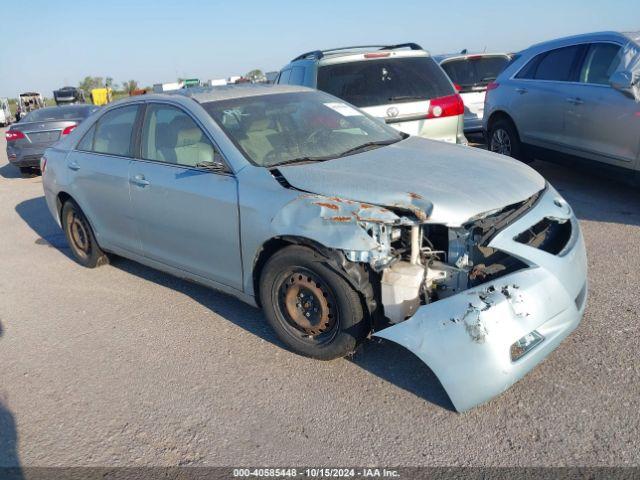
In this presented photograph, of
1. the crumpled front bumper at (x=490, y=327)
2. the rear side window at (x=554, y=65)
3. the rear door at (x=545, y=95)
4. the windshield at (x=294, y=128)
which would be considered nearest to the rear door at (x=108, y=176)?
the windshield at (x=294, y=128)

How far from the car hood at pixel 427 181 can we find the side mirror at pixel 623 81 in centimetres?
254

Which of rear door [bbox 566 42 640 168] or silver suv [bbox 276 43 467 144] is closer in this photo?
rear door [bbox 566 42 640 168]

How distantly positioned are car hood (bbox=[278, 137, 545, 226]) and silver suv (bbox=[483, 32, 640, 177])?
2.58 metres

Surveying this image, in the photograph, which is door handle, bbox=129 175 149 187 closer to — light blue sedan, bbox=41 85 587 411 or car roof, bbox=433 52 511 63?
light blue sedan, bbox=41 85 587 411

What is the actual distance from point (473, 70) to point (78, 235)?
6.85m

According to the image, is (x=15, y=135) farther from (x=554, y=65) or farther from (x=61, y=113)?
(x=554, y=65)

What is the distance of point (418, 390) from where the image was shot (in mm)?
3240

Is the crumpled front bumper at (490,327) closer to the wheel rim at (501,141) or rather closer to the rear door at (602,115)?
the rear door at (602,115)

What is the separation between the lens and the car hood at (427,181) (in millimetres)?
3148

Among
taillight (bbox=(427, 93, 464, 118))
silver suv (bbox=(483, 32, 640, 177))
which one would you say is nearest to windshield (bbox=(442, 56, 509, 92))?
silver suv (bbox=(483, 32, 640, 177))

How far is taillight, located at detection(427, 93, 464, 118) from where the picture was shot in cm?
639

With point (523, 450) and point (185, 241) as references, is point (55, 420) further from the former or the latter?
point (523, 450)

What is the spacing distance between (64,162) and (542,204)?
4.36m

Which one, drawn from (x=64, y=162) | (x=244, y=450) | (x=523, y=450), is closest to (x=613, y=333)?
(x=523, y=450)
